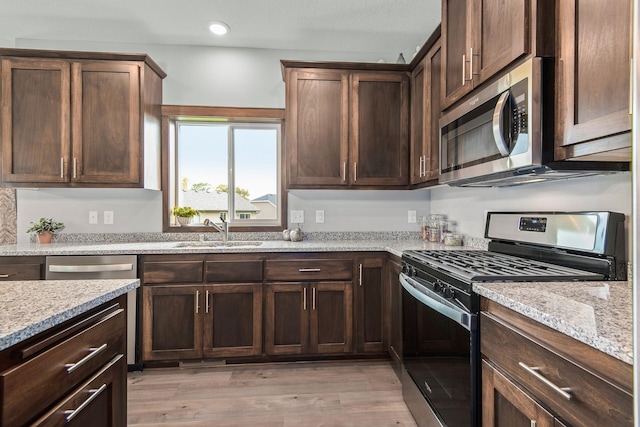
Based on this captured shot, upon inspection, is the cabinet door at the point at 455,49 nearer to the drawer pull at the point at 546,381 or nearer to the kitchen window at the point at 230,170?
the drawer pull at the point at 546,381

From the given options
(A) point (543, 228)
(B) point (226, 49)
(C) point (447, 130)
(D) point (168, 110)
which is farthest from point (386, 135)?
(D) point (168, 110)

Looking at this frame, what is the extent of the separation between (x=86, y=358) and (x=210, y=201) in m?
2.25

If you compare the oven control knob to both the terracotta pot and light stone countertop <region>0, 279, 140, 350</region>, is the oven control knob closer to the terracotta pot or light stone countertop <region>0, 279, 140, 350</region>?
light stone countertop <region>0, 279, 140, 350</region>

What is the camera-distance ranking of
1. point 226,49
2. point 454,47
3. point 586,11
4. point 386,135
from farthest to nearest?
point 226,49
point 386,135
point 454,47
point 586,11

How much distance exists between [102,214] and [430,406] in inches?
116

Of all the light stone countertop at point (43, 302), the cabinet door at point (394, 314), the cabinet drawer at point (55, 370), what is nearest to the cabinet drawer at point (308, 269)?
the cabinet door at point (394, 314)

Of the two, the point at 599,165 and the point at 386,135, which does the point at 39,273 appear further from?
the point at 599,165

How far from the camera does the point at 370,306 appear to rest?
2.53 metres

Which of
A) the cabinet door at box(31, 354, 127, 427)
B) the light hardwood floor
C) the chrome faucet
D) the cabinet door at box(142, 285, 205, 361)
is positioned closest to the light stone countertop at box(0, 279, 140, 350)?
the cabinet door at box(31, 354, 127, 427)

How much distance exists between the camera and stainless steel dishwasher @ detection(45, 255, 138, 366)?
227 cm

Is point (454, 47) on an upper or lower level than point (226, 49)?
lower

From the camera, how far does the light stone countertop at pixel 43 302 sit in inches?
28.5

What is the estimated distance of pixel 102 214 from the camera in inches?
113

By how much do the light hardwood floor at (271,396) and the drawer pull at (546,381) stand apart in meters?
1.18
